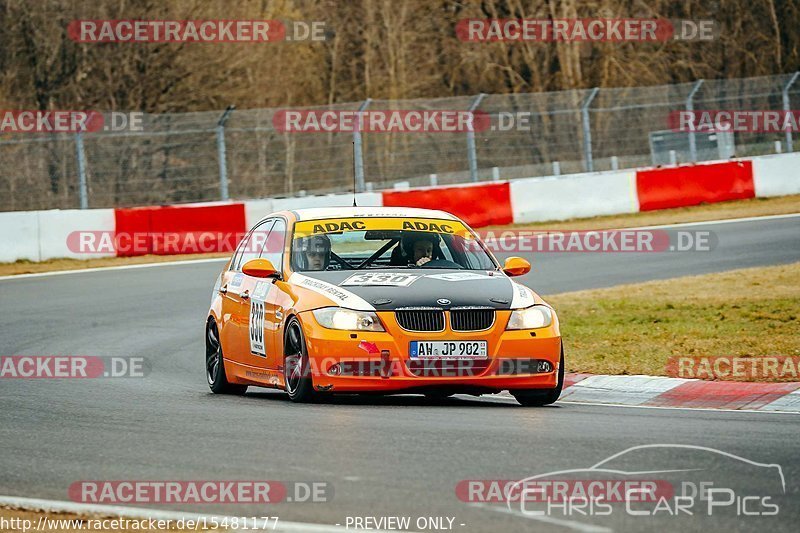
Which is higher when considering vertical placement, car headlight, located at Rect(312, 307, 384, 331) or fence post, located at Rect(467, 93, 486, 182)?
fence post, located at Rect(467, 93, 486, 182)

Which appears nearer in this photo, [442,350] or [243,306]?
[442,350]

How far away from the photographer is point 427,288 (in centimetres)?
973

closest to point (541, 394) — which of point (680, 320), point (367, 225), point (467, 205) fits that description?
point (367, 225)

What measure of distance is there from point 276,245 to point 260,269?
580 millimetres

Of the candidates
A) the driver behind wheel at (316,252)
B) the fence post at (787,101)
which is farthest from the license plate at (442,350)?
the fence post at (787,101)

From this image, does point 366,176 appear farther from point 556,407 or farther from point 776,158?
point 556,407

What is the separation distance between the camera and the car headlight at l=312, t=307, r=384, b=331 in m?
9.46

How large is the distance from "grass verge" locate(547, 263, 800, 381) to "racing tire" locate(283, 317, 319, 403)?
289cm

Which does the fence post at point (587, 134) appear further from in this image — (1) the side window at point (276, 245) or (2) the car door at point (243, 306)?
(1) the side window at point (276, 245)

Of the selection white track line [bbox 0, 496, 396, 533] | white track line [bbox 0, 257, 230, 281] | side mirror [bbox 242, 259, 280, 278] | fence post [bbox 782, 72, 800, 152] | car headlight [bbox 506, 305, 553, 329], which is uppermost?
fence post [bbox 782, 72, 800, 152]

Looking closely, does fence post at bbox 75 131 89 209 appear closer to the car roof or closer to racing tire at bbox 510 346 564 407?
the car roof

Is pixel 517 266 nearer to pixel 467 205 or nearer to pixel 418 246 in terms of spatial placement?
pixel 418 246

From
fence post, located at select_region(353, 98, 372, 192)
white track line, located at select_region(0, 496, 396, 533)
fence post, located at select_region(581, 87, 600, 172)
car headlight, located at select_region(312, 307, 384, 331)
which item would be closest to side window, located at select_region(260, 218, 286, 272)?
car headlight, located at select_region(312, 307, 384, 331)

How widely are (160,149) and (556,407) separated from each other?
62.0 feet
